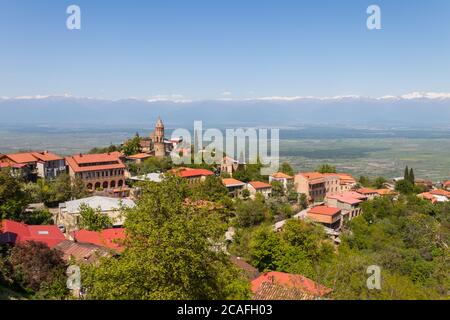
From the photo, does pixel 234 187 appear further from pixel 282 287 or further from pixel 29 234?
pixel 282 287

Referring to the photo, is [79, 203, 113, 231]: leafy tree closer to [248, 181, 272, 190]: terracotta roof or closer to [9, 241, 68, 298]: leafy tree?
[9, 241, 68, 298]: leafy tree

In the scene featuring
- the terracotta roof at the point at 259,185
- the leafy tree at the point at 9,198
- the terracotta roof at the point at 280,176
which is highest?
the leafy tree at the point at 9,198

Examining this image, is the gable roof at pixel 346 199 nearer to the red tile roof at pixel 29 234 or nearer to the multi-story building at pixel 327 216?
the multi-story building at pixel 327 216

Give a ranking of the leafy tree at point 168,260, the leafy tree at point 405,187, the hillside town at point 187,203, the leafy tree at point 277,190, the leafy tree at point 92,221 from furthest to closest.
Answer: the leafy tree at point 405,187, the leafy tree at point 277,190, the leafy tree at point 92,221, the hillside town at point 187,203, the leafy tree at point 168,260

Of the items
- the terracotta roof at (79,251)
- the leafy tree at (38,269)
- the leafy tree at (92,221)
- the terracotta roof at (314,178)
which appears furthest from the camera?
the terracotta roof at (314,178)

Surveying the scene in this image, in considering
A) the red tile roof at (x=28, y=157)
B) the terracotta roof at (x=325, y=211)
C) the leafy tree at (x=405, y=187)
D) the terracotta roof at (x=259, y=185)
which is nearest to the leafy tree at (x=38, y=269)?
the terracotta roof at (x=325, y=211)

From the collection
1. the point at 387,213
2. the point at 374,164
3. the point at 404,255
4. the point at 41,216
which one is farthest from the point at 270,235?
the point at 374,164
